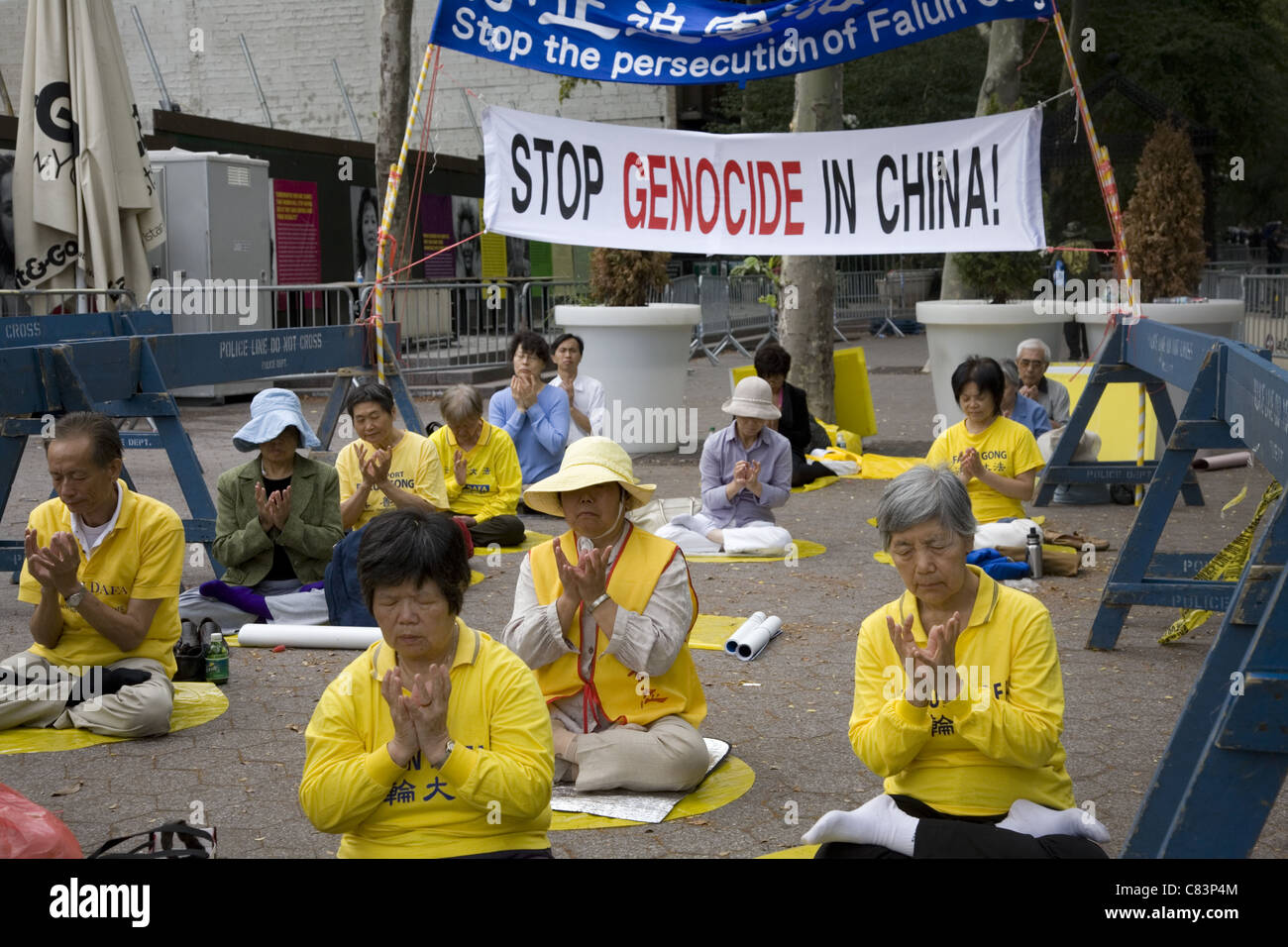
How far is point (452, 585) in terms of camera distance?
3.44 meters

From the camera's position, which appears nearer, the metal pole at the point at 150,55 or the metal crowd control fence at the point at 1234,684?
the metal crowd control fence at the point at 1234,684

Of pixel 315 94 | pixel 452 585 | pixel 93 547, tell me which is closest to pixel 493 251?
pixel 315 94

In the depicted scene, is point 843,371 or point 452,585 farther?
point 843,371

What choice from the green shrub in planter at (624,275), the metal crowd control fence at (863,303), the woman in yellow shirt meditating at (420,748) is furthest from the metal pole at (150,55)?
the woman in yellow shirt meditating at (420,748)

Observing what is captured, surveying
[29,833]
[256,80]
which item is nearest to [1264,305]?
[29,833]

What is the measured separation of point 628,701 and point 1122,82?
2084 cm

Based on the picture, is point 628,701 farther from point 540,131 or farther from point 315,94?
point 315,94

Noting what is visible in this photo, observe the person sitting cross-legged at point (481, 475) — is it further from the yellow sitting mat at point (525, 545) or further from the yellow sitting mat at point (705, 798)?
the yellow sitting mat at point (705, 798)

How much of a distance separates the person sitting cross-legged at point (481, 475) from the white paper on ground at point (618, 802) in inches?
176

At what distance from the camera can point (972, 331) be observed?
15.0m

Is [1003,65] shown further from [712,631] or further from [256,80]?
[256,80]

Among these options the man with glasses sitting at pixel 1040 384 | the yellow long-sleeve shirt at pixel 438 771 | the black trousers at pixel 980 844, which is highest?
the man with glasses sitting at pixel 1040 384

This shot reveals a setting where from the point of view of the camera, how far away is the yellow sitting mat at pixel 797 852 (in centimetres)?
441

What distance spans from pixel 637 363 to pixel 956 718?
1066 centimetres
